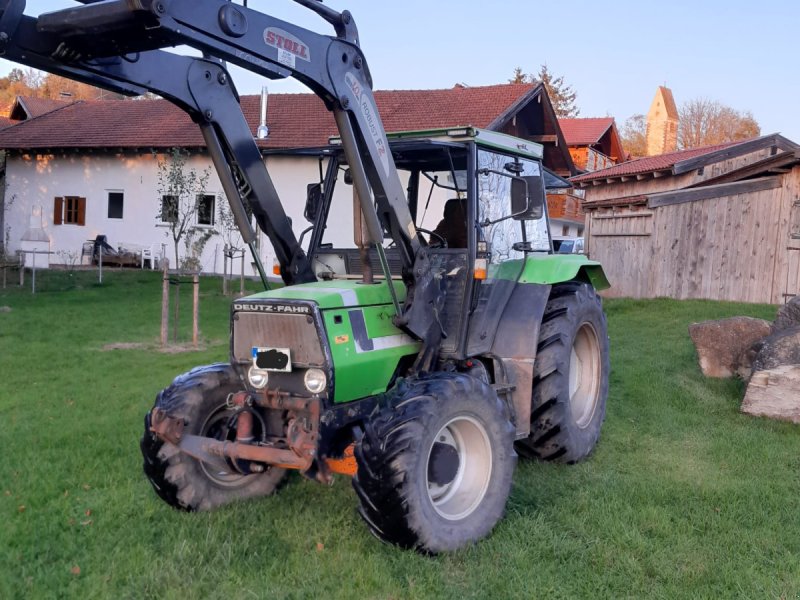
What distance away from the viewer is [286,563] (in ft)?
13.2

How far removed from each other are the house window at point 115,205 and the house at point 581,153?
17.1m

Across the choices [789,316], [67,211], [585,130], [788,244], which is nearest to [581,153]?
[585,130]

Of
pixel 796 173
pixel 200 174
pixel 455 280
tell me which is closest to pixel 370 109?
pixel 455 280

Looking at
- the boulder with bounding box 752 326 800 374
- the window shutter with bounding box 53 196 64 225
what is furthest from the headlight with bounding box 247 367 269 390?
the window shutter with bounding box 53 196 64 225

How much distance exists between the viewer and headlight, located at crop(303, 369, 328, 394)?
4293mm

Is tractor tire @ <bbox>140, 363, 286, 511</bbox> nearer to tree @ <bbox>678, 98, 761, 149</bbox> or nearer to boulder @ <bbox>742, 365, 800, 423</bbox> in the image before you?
boulder @ <bbox>742, 365, 800, 423</bbox>

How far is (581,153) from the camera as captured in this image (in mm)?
36781

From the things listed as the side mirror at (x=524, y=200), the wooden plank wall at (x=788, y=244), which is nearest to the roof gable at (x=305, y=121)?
the wooden plank wall at (x=788, y=244)

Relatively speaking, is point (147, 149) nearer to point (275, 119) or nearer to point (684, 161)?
point (275, 119)

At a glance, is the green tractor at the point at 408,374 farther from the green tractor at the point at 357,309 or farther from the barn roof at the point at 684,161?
the barn roof at the point at 684,161

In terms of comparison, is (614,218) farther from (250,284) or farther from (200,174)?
(200,174)

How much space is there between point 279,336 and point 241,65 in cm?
146

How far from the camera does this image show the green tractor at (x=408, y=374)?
13.6ft

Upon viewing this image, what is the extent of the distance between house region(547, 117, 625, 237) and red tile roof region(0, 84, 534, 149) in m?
11.8
